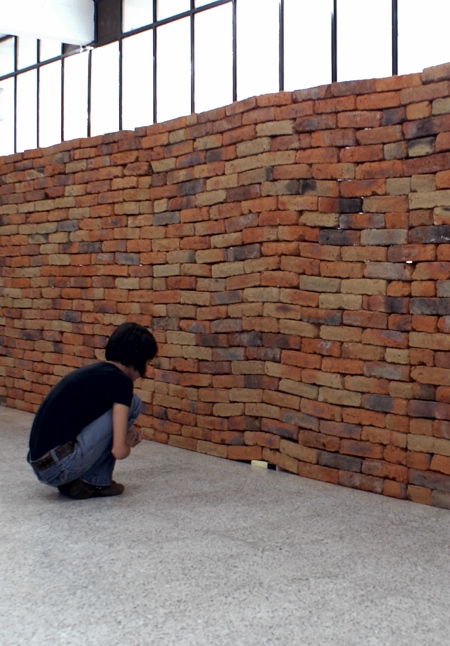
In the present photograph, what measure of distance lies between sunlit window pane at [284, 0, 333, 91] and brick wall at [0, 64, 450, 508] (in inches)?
41.3

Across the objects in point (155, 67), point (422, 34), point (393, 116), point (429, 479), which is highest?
point (155, 67)

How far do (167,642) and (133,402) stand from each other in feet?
5.54

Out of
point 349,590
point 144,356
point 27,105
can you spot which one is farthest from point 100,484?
point 27,105

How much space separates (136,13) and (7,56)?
2.46 metres

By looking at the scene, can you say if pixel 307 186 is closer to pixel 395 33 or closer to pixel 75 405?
pixel 395 33

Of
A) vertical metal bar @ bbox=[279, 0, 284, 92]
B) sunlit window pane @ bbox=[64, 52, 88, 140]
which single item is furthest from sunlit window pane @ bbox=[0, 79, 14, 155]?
vertical metal bar @ bbox=[279, 0, 284, 92]

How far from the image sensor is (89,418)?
346cm

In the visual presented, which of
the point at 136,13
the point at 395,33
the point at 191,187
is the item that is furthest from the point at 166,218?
the point at 136,13

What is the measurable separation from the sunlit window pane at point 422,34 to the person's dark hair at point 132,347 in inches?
92.1

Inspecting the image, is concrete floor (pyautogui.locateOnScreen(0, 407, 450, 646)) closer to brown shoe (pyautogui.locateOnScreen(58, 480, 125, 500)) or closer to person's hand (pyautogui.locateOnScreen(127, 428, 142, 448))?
brown shoe (pyautogui.locateOnScreen(58, 480, 125, 500))

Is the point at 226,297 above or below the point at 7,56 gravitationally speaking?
below

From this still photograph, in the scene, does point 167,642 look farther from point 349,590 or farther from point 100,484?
point 100,484

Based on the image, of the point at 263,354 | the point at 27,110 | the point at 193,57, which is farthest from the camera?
the point at 27,110

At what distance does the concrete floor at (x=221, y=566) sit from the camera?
219 cm
